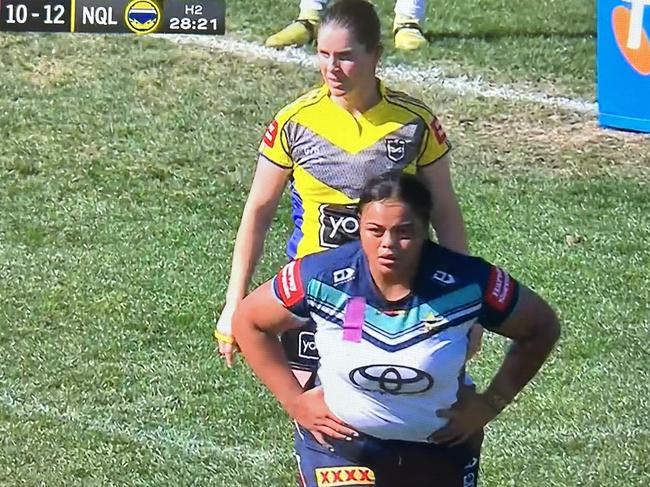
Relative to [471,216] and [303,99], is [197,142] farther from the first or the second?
[303,99]

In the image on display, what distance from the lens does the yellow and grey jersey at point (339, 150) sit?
478 cm

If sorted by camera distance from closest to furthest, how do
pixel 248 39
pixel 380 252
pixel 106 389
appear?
1. pixel 380 252
2. pixel 106 389
3. pixel 248 39

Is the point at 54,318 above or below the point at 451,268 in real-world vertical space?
below

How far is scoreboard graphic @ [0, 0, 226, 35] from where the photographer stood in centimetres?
1327

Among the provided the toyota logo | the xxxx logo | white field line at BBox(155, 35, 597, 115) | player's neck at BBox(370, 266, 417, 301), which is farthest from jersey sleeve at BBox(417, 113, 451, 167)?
white field line at BBox(155, 35, 597, 115)

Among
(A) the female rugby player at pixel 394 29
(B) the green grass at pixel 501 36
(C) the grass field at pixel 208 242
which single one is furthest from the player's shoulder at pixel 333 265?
(A) the female rugby player at pixel 394 29

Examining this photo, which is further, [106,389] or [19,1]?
[19,1]

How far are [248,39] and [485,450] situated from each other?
734 cm

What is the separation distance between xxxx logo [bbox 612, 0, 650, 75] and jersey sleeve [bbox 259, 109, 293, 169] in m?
6.42

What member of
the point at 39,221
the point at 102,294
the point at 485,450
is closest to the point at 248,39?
the point at 39,221

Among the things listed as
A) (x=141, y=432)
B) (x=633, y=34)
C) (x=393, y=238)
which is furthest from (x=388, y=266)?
(x=633, y=34)

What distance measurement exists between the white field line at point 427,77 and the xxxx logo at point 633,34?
3.49 feet

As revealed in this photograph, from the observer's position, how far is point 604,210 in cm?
999

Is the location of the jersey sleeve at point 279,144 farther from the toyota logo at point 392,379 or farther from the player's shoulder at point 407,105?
the toyota logo at point 392,379
